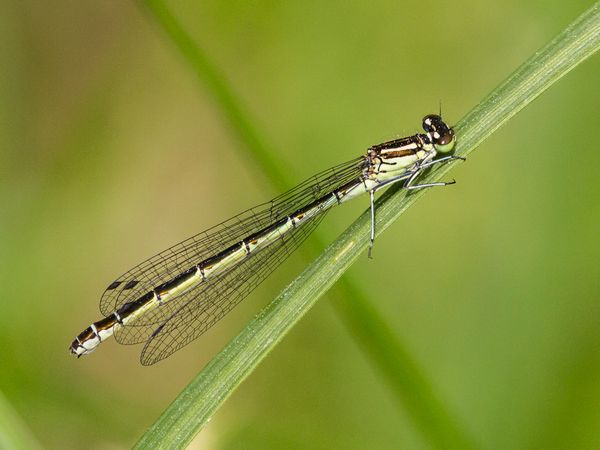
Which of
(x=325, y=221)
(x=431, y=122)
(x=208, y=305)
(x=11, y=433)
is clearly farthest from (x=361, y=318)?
(x=11, y=433)

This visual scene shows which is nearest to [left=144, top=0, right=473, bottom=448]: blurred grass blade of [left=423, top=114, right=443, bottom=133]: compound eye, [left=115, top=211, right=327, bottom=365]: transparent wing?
[left=115, top=211, right=327, bottom=365]: transparent wing

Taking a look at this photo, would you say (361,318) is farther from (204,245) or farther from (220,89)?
(220,89)

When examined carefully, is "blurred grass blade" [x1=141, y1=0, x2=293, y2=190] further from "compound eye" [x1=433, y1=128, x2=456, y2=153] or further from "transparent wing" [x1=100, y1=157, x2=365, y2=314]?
"compound eye" [x1=433, y1=128, x2=456, y2=153]

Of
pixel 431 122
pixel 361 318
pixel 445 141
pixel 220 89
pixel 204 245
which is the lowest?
pixel 361 318

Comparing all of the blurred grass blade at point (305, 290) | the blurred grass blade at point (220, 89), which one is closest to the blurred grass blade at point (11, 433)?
the blurred grass blade at point (305, 290)

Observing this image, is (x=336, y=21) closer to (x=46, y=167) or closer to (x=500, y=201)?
(x=500, y=201)

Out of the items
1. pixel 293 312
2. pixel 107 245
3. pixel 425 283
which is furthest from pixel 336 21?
pixel 293 312

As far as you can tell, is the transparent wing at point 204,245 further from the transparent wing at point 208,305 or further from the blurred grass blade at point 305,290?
the blurred grass blade at point 305,290
